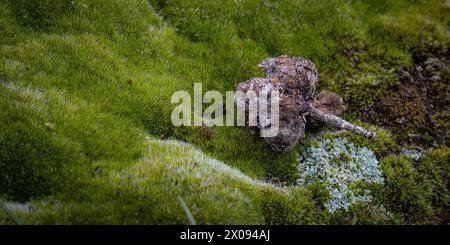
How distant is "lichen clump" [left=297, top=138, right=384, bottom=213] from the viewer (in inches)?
368

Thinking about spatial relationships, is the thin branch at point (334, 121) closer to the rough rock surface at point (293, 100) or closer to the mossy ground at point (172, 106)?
the rough rock surface at point (293, 100)

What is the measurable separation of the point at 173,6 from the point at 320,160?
263 inches

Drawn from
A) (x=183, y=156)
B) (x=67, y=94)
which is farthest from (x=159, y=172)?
(x=67, y=94)

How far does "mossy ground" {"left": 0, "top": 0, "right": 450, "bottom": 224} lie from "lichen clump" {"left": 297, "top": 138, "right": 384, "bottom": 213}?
264mm

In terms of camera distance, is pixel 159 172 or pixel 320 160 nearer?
pixel 159 172

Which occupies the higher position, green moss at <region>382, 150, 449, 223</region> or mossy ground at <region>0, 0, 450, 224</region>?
A: mossy ground at <region>0, 0, 450, 224</region>

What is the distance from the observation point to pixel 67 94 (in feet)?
29.1

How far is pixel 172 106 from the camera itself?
1000 centimetres

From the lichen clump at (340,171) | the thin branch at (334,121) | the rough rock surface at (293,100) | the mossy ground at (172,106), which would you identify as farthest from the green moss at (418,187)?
the rough rock surface at (293,100)

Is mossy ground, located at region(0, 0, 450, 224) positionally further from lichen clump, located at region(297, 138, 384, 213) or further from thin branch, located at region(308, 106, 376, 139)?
thin branch, located at region(308, 106, 376, 139)

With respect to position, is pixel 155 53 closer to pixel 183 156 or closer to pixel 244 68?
pixel 244 68

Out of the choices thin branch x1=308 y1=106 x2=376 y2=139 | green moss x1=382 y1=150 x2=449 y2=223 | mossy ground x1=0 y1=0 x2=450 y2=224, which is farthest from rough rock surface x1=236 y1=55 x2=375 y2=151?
green moss x1=382 y1=150 x2=449 y2=223

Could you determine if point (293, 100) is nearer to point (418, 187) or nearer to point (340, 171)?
point (340, 171)

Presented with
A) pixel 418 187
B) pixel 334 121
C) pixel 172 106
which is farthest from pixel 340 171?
pixel 172 106
